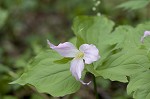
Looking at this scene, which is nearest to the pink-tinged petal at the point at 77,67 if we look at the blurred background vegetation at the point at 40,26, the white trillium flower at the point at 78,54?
the white trillium flower at the point at 78,54

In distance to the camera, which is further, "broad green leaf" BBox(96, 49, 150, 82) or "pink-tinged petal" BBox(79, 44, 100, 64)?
"broad green leaf" BBox(96, 49, 150, 82)

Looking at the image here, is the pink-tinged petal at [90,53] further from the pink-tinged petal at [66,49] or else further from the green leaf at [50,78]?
the green leaf at [50,78]

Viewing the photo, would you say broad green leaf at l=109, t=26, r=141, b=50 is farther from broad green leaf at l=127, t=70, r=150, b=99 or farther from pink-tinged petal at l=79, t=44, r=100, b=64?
pink-tinged petal at l=79, t=44, r=100, b=64

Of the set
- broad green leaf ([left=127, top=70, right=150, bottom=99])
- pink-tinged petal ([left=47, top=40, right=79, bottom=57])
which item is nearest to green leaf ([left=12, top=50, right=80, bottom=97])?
pink-tinged petal ([left=47, top=40, right=79, bottom=57])

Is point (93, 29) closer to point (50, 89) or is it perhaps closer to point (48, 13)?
point (50, 89)

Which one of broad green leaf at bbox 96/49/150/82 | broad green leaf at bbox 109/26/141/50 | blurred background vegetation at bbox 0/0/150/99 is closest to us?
broad green leaf at bbox 96/49/150/82

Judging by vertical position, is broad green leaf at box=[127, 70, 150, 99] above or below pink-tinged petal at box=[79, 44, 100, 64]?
below

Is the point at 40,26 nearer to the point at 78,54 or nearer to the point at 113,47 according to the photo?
the point at 113,47
